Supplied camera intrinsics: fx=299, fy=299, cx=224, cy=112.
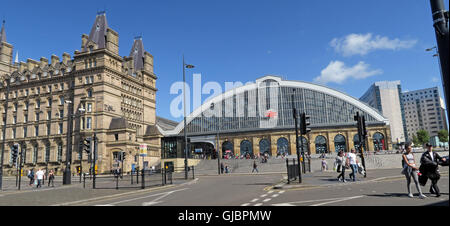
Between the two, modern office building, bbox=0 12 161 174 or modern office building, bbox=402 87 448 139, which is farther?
modern office building, bbox=402 87 448 139

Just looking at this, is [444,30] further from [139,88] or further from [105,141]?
[139,88]

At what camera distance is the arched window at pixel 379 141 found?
63.5m

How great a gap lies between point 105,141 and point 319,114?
46442mm

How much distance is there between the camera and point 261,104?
7281 centimetres

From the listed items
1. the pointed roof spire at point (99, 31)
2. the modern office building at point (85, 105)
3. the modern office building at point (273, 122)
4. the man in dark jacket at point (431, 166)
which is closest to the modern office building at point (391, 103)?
the modern office building at point (273, 122)

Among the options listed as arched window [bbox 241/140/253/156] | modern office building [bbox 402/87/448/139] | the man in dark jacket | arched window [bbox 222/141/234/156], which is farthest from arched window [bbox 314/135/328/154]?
modern office building [bbox 402/87/448/139]

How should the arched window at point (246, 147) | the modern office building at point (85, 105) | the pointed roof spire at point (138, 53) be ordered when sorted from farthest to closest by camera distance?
the arched window at point (246, 147) → the pointed roof spire at point (138, 53) → the modern office building at point (85, 105)

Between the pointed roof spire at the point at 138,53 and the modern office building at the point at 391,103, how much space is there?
117 m

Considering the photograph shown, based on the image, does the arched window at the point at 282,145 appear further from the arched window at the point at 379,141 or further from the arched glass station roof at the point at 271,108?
the arched window at the point at 379,141

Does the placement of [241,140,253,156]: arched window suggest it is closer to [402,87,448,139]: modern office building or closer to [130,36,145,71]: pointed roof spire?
[130,36,145,71]: pointed roof spire

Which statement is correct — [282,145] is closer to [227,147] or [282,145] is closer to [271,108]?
[271,108]

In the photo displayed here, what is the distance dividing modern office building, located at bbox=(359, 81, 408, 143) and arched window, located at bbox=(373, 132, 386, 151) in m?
84.4

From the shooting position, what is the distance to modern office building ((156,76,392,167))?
64.9 meters
